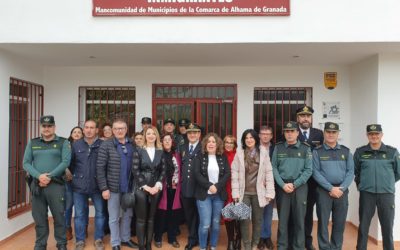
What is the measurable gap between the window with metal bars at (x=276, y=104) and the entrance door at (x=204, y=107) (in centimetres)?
49

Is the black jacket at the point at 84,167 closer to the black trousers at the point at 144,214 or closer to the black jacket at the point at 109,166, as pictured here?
the black jacket at the point at 109,166

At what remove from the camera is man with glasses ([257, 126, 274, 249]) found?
17.5 feet

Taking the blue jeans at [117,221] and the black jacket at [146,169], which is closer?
the black jacket at [146,169]

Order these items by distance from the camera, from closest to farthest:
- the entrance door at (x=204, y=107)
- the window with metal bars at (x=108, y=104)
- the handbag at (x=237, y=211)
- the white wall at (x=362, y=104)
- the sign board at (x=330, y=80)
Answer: the handbag at (x=237, y=211), the white wall at (x=362, y=104), the sign board at (x=330, y=80), the entrance door at (x=204, y=107), the window with metal bars at (x=108, y=104)

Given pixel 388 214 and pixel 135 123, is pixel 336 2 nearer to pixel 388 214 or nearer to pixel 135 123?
pixel 388 214

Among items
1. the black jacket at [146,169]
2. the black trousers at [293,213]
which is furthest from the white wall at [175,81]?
the black trousers at [293,213]

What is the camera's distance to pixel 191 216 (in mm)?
5453

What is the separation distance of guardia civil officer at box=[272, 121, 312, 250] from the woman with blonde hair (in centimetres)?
158

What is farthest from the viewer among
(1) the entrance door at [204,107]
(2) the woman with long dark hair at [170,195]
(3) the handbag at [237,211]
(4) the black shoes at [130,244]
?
(1) the entrance door at [204,107]

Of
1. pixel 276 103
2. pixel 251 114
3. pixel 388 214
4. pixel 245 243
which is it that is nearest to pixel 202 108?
pixel 251 114

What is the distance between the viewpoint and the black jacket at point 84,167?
5324 millimetres

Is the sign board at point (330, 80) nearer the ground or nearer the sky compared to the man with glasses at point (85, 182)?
nearer the sky

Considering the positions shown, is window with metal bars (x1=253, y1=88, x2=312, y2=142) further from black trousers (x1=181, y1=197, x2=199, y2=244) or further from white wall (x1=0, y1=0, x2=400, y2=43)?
black trousers (x1=181, y1=197, x2=199, y2=244)

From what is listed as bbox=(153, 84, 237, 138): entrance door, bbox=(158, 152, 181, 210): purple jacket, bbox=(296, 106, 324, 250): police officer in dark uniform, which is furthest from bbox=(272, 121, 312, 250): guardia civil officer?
bbox=(153, 84, 237, 138): entrance door
